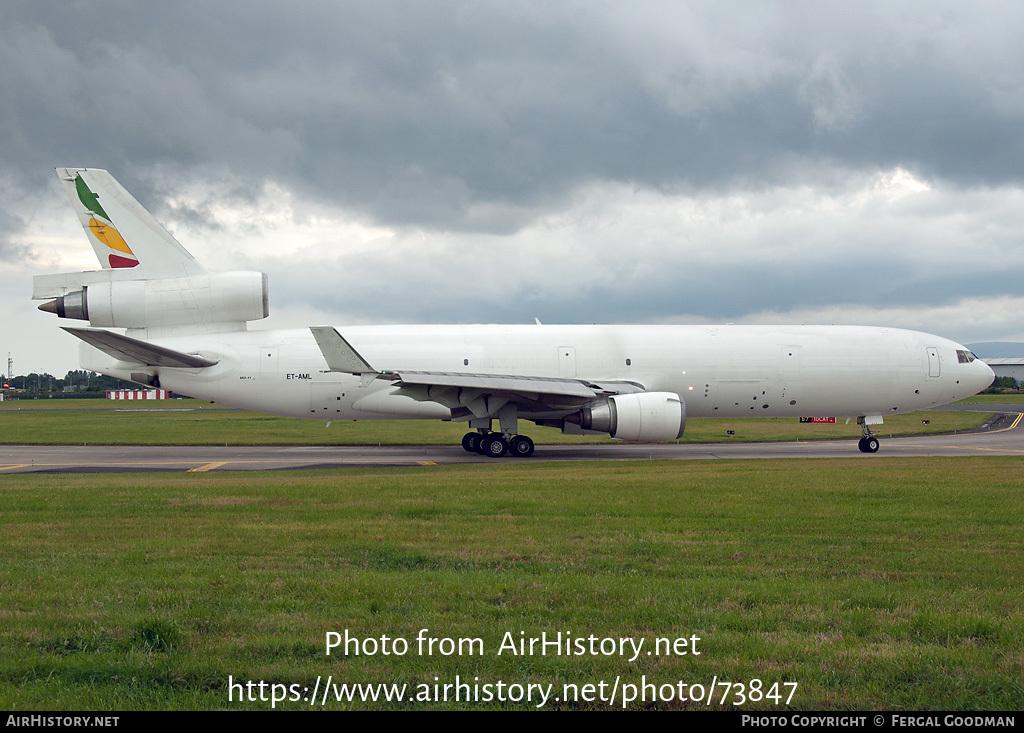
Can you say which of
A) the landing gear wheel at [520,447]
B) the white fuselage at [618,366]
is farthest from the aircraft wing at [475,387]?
the landing gear wheel at [520,447]

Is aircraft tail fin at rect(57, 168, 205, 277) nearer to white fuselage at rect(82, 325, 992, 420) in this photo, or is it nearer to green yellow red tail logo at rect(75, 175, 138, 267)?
green yellow red tail logo at rect(75, 175, 138, 267)

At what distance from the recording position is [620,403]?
66.5 feet

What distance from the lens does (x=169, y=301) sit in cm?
2205

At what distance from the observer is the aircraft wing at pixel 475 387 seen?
19203 mm

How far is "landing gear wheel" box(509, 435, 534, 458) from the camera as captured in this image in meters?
22.1

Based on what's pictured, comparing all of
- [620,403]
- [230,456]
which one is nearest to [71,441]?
[230,456]

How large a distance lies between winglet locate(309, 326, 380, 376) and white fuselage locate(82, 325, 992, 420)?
284 centimetres

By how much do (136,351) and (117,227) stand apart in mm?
3917

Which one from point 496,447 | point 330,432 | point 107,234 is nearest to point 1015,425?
point 496,447

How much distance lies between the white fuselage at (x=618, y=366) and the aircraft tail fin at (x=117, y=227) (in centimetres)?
238

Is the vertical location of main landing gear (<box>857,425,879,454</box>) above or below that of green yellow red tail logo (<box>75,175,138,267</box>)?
below

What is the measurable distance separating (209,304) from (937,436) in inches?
1129

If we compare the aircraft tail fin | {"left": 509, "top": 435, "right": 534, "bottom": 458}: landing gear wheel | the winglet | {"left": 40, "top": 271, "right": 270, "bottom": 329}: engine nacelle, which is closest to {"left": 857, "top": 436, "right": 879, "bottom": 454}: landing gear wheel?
{"left": 509, "top": 435, "right": 534, "bottom": 458}: landing gear wheel

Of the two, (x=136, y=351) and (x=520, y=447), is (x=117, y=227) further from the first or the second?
(x=520, y=447)
